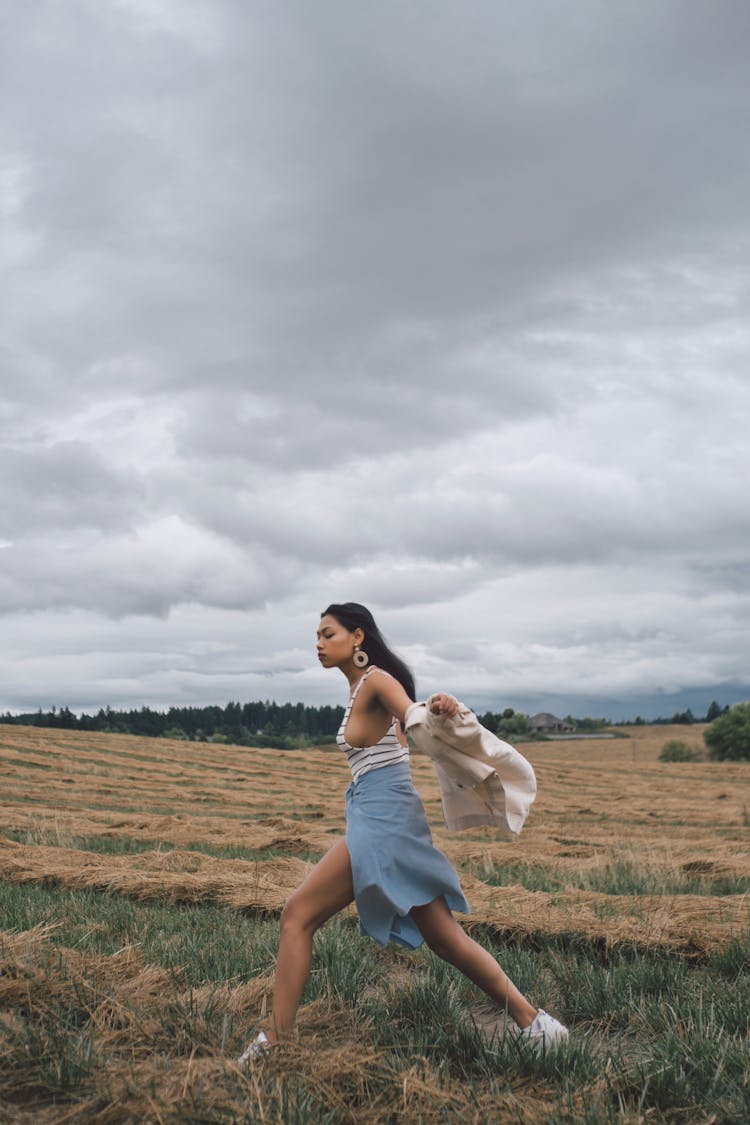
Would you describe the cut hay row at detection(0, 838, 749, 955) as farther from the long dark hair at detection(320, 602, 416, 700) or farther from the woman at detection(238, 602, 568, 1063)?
the long dark hair at detection(320, 602, 416, 700)

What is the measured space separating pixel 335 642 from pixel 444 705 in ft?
2.46

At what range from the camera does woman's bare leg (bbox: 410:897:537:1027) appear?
343 centimetres

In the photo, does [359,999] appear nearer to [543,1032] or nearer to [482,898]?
[543,1032]

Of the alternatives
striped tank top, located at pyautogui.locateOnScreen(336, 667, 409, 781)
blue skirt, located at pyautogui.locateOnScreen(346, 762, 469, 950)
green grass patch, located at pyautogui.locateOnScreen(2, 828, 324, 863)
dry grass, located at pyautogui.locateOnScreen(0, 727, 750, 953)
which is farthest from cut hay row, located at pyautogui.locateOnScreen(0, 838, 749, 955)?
striped tank top, located at pyautogui.locateOnScreen(336, 667, 409, 781)

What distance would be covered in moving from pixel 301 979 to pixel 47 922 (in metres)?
2.48

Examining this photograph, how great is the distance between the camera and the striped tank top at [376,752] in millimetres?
3609

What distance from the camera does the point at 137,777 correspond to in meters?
22.5

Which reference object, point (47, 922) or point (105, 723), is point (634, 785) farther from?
point (105, 723)

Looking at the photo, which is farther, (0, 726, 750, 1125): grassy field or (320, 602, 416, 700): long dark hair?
(320, 602, 416, 700): long dark hair

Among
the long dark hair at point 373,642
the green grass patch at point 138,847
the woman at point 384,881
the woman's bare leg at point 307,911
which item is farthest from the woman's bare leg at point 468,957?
the green grass patch at point 138,847

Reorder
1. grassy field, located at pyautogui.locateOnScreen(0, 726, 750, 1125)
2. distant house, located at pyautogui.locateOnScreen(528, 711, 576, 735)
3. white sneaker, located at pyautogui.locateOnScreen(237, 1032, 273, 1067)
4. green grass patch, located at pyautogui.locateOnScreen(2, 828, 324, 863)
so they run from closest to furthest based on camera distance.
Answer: grassy field, located at pyautogui.locateOnScreen(0, 726, 750, 1125), white sneaker, located at pyautogui.locateOnScreen(237, 1032, 273, 1067), green grass patch, located at pyautogui.locateOnScreen(2, 828, 324, 863), distant house, located at pyautogui.locateOnScreen(528, 711, 576, 735)

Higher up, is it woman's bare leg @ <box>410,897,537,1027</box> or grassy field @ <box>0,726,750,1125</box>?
woman's bare leg @ <box>410,897,537,1027</box>

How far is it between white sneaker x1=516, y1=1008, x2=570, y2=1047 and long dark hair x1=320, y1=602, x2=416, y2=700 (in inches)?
51.5

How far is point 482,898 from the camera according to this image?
632cm
